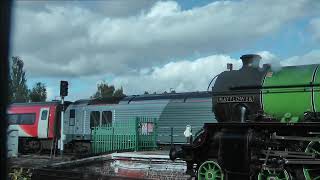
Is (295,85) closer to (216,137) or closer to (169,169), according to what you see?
(216,137)

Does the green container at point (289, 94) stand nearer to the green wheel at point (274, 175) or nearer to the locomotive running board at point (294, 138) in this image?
the locomotive running board at point (294, 138)

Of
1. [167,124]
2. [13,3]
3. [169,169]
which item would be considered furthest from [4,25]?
[167,124]

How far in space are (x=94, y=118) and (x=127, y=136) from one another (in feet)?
21.5

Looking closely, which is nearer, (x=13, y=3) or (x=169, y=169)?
(x=13, y=3)

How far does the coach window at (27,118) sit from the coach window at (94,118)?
207 inches

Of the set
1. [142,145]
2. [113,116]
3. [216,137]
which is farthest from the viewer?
[113,116]

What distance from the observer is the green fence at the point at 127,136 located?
2088 cm

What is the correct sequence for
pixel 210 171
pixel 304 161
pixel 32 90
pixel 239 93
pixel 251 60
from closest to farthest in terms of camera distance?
pixel 304 161 → pixel 210 171 → pixel 239 93 → pixel 251 60 → pixel 32 90

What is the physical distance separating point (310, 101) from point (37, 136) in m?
23.3

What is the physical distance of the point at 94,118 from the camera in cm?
2730

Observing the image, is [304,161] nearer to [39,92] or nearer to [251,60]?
[251,60]

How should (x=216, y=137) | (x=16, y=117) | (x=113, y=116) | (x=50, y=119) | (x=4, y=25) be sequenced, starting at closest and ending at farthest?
(x=4, y=25) < (x=216, y=137) < (x=113, y=116) < (x=50, y=119) < (x=16, y=117)

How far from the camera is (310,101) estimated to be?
9.75 m

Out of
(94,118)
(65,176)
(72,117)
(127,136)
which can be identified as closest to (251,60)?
(65,176)
